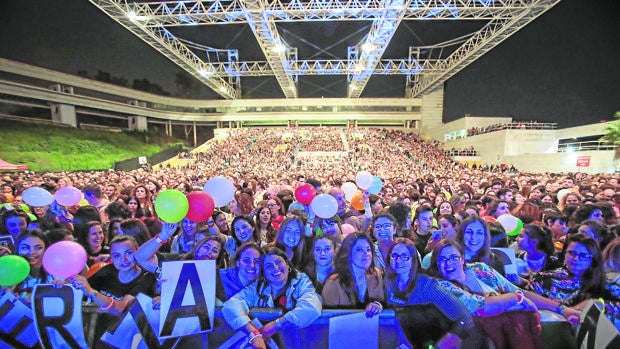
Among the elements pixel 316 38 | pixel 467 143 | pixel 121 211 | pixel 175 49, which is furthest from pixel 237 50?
pixel 121 211

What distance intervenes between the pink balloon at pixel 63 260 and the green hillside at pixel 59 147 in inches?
1049

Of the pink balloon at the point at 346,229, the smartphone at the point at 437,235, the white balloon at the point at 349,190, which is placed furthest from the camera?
the white balloon at the point at 349,190

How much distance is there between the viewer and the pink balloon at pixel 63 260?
6.63 ft

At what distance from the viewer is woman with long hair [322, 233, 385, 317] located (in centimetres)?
210

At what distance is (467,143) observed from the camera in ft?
82.0

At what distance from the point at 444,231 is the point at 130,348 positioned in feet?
11.1

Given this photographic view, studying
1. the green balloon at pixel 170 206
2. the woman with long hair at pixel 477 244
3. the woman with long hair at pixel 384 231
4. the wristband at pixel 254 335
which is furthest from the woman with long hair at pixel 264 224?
the woman with long hair at pixel 477 244

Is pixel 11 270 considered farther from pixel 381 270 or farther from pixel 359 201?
pixel 359 201

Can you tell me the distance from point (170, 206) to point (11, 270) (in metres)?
1.18

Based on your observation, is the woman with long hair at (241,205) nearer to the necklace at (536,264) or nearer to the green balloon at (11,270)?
the green balloon at (11,270)

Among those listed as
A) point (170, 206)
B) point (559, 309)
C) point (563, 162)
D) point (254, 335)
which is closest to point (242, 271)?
point (254, 335)

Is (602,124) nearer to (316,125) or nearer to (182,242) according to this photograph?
(182,242)

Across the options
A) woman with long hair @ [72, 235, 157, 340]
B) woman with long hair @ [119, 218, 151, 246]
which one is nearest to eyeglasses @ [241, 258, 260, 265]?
woman with long hair @ [72, 235, 157, 340]

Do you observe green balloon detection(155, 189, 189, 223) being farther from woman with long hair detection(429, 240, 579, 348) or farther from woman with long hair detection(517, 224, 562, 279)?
woman with long hair detection(517, 224, 562, 279)
